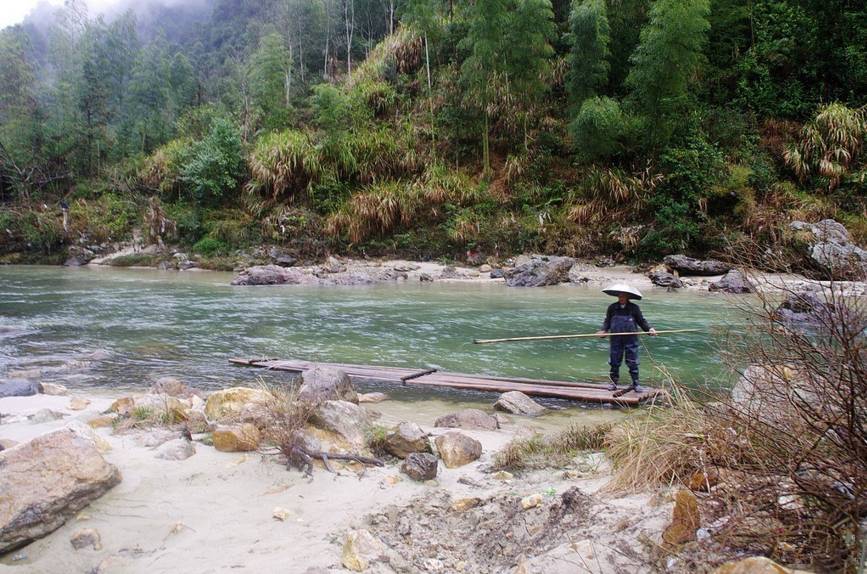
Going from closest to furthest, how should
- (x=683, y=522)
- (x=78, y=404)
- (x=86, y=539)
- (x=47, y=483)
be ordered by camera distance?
(x=683, y=522) < (x=86, y=539) < (x=47, y=483) < (x=78, y=404)

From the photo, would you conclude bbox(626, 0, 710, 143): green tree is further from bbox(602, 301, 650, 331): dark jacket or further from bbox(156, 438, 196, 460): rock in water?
bbox(156, 438, 196, 460): rock in water

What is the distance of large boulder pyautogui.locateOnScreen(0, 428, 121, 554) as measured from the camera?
2.34 metres

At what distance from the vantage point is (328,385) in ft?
15.3

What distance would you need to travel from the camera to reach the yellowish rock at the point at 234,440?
331cm

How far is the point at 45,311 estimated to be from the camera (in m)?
10.7

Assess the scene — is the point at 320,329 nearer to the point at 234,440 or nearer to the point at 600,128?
the point at 234,440

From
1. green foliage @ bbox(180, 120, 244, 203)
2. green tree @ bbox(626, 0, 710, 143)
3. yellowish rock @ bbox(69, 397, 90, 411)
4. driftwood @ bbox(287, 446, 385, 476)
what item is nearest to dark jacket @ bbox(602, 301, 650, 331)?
driftwood @ bbox(287, 446, 385, 476)

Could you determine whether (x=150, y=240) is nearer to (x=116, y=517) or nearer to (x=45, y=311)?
(x=45, y=311)

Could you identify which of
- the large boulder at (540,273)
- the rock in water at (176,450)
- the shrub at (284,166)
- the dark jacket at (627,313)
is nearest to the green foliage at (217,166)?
the shrub at (284,166)

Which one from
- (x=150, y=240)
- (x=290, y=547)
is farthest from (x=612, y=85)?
(x=290, y=547)

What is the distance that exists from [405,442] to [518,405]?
1.96 meters

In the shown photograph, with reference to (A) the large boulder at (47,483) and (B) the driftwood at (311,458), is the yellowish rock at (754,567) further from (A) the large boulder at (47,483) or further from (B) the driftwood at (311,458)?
(A) the large boulder at (47,483)

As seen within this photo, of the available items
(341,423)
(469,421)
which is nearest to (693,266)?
(469,421)

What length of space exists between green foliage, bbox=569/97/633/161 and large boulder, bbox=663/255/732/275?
4.56m
